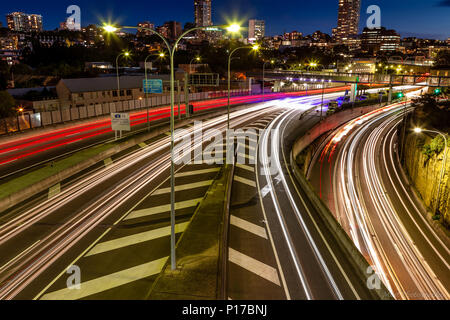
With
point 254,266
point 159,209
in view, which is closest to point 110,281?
point 254,266

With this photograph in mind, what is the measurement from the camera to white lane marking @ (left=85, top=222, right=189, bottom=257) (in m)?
14.7

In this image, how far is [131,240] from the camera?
51.1 ft

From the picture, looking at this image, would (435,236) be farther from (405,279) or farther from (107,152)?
(107,152)

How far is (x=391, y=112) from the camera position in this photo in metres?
76.8

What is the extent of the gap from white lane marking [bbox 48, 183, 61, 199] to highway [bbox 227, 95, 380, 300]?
11.0 meters

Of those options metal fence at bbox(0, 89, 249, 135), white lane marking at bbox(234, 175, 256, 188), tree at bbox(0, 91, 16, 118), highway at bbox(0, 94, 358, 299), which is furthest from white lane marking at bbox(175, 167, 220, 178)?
tree at bbox(0, 91, 16, 118)

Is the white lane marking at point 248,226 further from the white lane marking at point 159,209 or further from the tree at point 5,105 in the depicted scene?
the tree at point 5,105

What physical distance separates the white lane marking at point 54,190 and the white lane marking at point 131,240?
696cm

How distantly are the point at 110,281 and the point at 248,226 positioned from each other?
7703 mm

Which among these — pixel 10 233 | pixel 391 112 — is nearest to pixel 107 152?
pixel 10 233

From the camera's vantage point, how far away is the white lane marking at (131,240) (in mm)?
14742

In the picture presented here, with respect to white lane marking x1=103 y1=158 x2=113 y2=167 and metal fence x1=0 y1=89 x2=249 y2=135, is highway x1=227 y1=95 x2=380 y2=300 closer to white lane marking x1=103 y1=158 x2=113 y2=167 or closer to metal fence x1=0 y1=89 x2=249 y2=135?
white lane marking x1=103 y1=158 x2=113 y2=167

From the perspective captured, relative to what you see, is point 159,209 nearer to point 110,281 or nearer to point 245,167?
point 110,281

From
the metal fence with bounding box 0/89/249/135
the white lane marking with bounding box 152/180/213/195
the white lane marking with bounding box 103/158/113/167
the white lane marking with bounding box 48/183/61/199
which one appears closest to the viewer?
the white lane marking with bounding box 48/183/61/199
